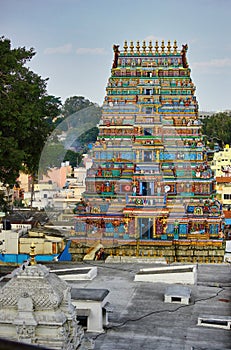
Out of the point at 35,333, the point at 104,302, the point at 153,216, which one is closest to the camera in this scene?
the point at 35,333

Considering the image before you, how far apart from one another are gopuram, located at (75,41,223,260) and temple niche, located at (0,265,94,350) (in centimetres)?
1301

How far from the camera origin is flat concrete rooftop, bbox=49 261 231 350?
984 cm

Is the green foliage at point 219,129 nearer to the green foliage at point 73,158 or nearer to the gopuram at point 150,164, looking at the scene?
the green foliage at point 73,158

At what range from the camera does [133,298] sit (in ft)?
42.2

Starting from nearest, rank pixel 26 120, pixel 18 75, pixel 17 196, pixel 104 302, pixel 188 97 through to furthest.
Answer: pixel 104 302 → pixel 26 120 → pixel 18 75 → pixel 188 97 → pixel 17 196

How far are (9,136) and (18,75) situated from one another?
6.74 ft

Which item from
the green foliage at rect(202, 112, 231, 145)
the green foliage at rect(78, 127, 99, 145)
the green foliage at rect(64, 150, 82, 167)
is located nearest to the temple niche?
the green foliage at rect(78, 127, 99, 145)

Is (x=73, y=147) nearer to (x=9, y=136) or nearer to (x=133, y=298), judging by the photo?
(x=9, y=136)

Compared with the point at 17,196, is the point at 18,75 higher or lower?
higher

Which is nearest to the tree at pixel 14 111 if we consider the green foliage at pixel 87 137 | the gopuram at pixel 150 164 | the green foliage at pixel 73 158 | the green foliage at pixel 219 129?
the gopuram at pixel 150 164

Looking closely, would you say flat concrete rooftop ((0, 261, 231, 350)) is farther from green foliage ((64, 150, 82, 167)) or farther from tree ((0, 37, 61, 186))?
green foliage ((64, 150, 82, 167))

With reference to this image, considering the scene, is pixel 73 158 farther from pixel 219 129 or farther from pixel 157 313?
pixel 219 129

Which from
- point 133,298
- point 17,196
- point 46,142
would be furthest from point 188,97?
point 17,196

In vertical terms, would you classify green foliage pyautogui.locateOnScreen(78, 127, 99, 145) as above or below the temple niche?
above
